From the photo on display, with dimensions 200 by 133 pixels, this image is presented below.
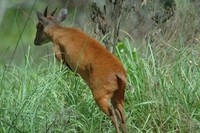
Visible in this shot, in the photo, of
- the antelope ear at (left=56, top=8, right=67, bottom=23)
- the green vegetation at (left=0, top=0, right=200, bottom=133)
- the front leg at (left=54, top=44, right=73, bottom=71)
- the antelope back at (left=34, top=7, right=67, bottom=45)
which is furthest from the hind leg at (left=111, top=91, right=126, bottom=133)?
the antelope ear at (left=56, top=8, right=67, bottom=23)

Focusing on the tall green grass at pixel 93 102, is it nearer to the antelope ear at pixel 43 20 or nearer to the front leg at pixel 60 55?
the front leg at pixel 60 55

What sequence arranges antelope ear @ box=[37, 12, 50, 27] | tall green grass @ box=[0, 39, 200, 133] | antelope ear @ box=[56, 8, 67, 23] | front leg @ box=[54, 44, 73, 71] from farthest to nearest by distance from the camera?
1. antelope ear @ box=[56, 8, 67, 23]
2. antelope ear @ box=[37, 12, 50, 27]
3. front leg @ box=[54, 44, 73, 71]
4. tall green grass @ box=[0, 39, 200, 133]

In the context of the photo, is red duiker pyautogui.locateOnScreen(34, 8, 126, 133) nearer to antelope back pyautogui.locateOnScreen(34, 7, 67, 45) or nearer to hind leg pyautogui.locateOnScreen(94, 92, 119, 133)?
hind leg pyautogui.locateOnScreen(94, 92, 119, 133)

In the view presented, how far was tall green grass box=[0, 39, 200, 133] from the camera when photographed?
615 cm

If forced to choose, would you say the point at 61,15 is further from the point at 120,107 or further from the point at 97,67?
the point at 120,107

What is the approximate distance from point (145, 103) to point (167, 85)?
495mm

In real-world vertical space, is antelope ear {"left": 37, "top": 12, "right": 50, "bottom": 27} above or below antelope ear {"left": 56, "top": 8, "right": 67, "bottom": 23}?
above

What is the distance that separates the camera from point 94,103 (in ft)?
22.6

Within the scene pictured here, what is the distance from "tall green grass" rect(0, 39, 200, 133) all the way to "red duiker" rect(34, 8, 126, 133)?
257 millimetres

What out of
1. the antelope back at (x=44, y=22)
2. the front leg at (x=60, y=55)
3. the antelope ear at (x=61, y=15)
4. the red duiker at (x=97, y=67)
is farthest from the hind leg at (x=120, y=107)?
Result: the antelope ear at (x=61, y=15)

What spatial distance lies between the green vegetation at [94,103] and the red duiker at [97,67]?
0.26 meters

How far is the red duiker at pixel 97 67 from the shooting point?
6242 mm

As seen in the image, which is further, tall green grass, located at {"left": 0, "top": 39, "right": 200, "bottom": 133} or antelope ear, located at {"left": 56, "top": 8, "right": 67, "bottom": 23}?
antelope ear, located at {"left": 56, "top": 8, "right": 67, "bottom": 23}

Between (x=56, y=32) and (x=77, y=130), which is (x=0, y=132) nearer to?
(x=77, y=130)
